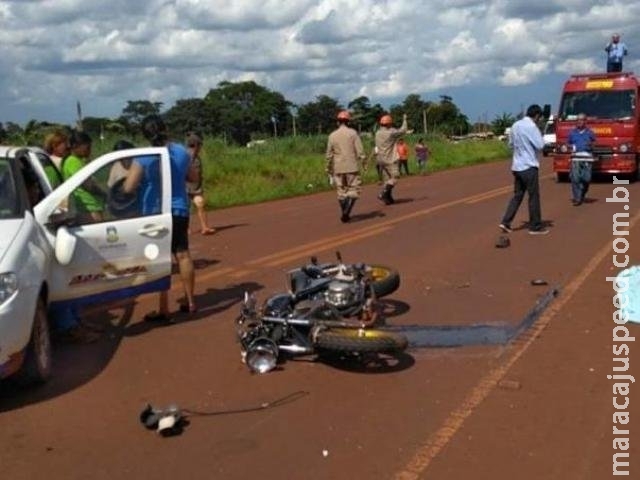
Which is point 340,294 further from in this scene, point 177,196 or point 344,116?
point 344,116

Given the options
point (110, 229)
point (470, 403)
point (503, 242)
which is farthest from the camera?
point (503, 242)

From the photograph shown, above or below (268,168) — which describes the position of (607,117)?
above

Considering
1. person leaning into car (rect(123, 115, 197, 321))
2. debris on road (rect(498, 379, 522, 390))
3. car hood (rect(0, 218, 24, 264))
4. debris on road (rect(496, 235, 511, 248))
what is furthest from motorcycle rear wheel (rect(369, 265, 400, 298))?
debris on road (rect(496, 235, 511, 248))

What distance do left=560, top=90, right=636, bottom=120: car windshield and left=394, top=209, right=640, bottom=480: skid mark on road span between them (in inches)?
603

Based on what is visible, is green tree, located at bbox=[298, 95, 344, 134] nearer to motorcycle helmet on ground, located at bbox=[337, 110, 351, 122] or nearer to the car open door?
motorcycle helmet on ground, located at bbox=[337, 110, 351, 122]

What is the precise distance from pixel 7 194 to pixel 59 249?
56cm

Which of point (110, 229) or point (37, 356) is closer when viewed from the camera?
point (37, 356)

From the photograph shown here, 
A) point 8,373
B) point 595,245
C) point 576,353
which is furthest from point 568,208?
point 8,373

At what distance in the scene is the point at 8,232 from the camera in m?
5.95

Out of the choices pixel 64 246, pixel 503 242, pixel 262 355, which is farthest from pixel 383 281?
pixel 503 242

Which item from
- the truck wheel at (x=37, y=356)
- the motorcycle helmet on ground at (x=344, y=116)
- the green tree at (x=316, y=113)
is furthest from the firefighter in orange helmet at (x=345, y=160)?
the green tree at (x=316, y=113)

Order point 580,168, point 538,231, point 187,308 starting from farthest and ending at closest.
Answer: point 580,168, point 538,231, point 187,308

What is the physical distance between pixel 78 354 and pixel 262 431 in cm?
245

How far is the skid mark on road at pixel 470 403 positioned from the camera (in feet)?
14.6
